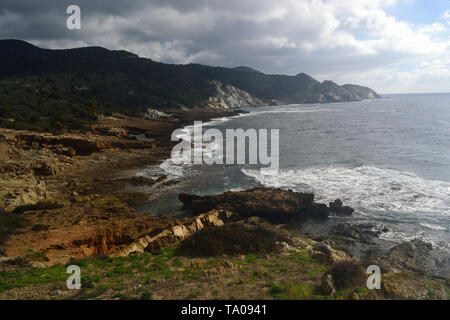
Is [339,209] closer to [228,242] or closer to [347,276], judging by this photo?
[228,242]

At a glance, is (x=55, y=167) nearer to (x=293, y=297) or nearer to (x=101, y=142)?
(x=101, y=142)

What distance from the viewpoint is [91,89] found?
85.3 m

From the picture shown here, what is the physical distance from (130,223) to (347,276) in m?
11.5

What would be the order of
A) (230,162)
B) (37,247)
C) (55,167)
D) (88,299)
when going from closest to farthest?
(88,299)
(37,247)
(55,167)
(230,162)

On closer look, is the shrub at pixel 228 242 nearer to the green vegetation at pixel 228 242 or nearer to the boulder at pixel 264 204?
the green vegetation at pixel 228 242

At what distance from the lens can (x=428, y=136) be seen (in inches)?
1681

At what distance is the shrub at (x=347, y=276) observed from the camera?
8.19 m

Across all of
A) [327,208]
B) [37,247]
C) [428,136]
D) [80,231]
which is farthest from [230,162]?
[428,136]

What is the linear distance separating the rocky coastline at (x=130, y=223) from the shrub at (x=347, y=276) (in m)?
0.45

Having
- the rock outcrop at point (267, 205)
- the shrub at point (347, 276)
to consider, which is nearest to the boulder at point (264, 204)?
the rock outcrop at point (267, 205)

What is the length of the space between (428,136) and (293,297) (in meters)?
48.7

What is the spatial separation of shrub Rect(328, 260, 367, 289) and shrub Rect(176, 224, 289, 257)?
3.66 m

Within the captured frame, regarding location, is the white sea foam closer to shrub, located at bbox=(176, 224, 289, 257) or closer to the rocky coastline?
the rocky coastline
